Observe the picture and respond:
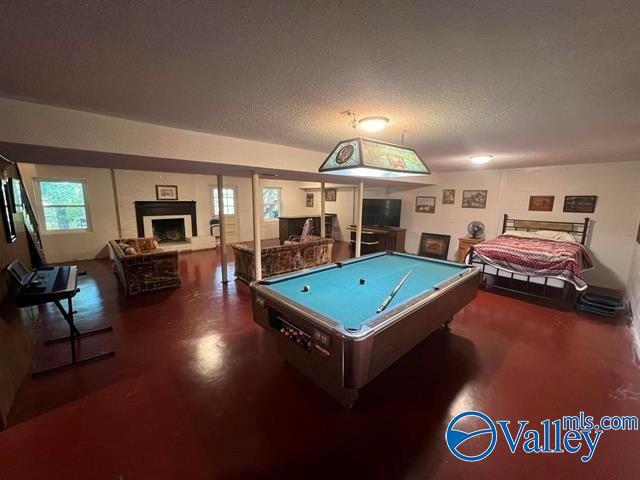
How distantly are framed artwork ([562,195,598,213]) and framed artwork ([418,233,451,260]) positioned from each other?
2.29m

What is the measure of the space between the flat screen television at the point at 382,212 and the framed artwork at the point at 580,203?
3.55 metres

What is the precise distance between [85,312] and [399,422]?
4175 millimetres

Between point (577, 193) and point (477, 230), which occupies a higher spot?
point (577, 193)

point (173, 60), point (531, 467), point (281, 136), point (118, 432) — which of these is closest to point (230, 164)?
point (281, 136)

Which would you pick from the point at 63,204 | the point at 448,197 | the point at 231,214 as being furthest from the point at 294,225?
the point at 63,204

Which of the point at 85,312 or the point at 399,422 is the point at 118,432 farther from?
the point at 85,312

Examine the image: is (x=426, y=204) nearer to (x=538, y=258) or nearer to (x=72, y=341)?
(x=538, y=258)

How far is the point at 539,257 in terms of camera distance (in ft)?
12.8

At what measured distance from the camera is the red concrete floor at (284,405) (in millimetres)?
1615

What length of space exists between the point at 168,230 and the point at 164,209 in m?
0.63

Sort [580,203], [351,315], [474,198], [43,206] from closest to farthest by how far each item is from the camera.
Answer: [351,315], [580,203], [43,206], [474,198]

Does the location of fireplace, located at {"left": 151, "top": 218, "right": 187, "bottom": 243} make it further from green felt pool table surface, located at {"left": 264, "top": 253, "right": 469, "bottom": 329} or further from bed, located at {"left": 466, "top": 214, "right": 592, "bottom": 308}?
bed, located at {"left": 466, "top": 214, "right": 592, "bottom": 308}

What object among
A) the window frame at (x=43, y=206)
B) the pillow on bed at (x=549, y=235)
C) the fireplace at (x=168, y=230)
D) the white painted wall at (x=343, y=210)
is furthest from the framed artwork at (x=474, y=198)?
the window frame at (x=43, y=206)

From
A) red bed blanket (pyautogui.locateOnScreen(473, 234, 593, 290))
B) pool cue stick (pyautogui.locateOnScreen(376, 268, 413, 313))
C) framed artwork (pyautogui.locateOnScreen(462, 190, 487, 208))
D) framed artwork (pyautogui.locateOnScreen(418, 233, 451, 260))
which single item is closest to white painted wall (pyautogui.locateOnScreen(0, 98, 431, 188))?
pool cue stick (pyautogui.locateOnScreen(376, 268, 413, 313))
